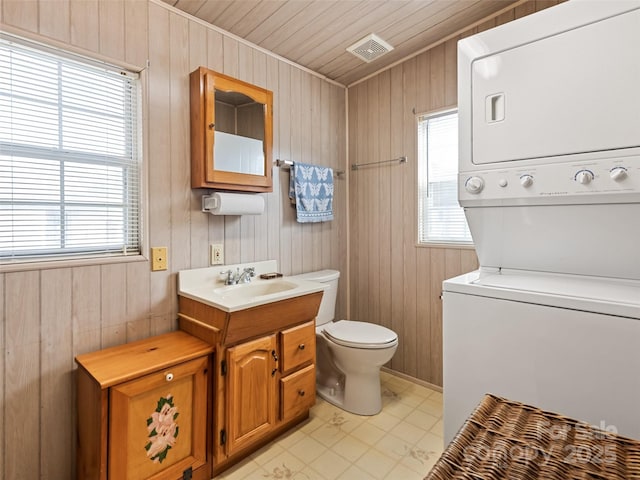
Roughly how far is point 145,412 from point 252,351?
0.52 meters

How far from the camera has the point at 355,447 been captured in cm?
183

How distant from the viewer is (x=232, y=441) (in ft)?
5.34

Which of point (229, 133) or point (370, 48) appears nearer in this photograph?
point (229, 133)

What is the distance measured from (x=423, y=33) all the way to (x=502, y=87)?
3.76 ft

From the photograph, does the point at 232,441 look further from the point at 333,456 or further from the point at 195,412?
the point at 333,456

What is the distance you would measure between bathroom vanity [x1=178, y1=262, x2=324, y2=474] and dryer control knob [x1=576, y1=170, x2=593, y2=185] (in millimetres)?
1337

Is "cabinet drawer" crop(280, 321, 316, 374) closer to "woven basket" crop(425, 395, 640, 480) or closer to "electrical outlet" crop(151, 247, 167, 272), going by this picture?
"electrical outlet" crop(151, 247, 167, 272)

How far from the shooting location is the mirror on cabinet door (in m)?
1.83

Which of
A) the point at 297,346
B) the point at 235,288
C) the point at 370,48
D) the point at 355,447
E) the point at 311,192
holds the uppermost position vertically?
the point at 370,48

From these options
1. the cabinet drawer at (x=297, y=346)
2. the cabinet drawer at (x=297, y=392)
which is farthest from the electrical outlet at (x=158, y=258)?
the cabinet drawer at (x=297, y=392)

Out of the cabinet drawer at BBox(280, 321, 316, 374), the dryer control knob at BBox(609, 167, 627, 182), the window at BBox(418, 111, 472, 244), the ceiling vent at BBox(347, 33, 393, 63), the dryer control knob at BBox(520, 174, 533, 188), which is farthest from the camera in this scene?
the window at BBox(418, 111, 472, 244)

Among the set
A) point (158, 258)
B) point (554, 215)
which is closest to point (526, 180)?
point (554, 215)

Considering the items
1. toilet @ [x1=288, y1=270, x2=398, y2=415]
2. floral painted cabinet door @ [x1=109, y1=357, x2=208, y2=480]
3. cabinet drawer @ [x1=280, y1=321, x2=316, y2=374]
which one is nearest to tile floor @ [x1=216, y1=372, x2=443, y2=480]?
toilet @ [x1=288, y1=270, x2=398, y2=415]

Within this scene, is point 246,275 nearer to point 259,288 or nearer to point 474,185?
point 259,288
